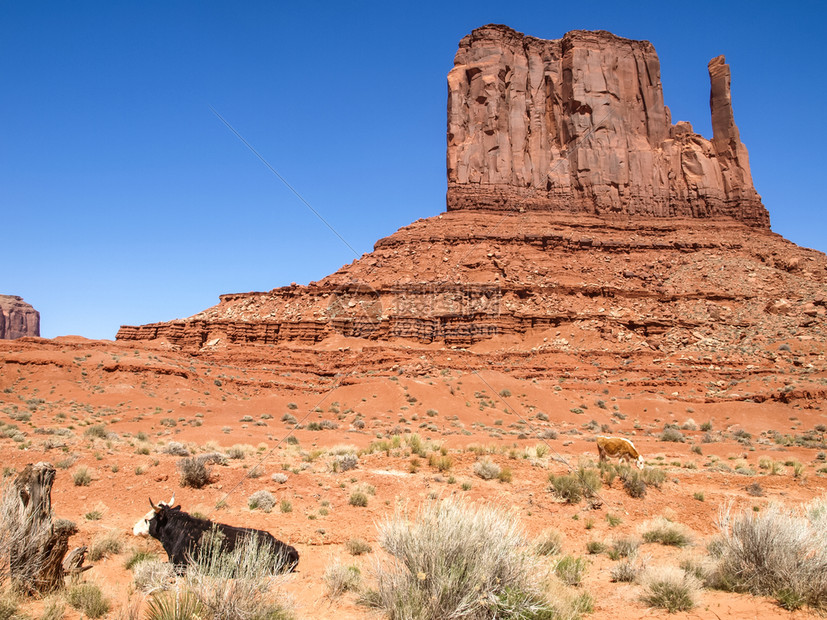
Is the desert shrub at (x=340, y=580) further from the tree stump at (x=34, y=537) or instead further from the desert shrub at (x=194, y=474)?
the desert shrub at (x=194, y=474)

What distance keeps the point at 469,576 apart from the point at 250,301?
45.9 m

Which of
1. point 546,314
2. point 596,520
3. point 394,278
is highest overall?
point 394,278

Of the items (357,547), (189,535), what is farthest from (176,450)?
(357,547)

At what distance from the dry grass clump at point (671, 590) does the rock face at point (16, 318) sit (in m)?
107

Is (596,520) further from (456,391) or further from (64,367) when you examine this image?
(64,367)

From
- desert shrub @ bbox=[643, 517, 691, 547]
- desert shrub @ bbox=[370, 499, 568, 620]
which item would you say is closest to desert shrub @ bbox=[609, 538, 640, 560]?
desert shrub @ bbox=[643, 517, 691, 547]

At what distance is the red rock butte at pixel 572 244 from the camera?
4006cm

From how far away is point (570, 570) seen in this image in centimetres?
619

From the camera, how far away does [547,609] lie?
15.4 ft

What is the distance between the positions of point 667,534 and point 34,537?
7.81 metres

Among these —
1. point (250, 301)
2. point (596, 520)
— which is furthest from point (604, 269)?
point (596, 520)

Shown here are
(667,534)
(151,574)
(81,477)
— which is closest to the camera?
(151,574)

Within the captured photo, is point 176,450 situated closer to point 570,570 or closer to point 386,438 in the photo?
point 386,438

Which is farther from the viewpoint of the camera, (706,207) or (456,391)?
(706,207)
